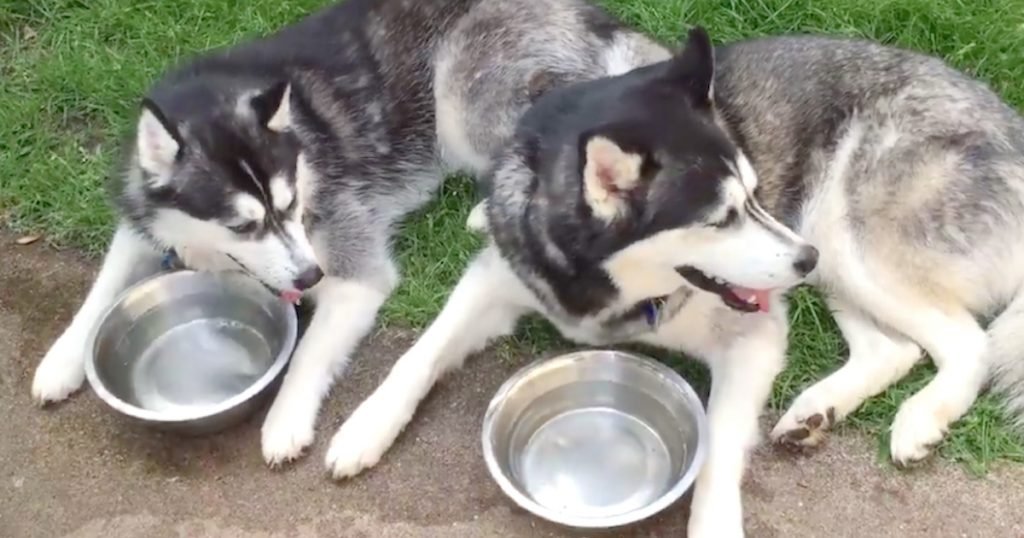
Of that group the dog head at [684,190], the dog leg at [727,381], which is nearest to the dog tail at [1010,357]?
the dog leg at [727,381]

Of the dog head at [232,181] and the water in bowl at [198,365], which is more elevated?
the dog head at [232,181]

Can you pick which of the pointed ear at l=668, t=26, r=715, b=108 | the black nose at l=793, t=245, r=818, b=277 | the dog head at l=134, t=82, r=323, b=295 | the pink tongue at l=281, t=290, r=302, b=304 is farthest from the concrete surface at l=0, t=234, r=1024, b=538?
the pointed ear at l=668, t=26, r=715, b=108

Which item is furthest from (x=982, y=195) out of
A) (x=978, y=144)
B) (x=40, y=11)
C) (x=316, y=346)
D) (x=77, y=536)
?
(x=40, y=11)

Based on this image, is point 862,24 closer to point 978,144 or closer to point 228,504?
point 978,144

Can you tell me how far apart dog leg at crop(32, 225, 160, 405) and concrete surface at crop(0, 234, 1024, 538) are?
0.07 meters

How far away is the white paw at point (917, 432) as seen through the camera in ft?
11.1

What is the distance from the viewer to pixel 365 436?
136 inches

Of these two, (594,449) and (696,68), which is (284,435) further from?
(696,68)

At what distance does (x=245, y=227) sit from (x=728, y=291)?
1367 mm

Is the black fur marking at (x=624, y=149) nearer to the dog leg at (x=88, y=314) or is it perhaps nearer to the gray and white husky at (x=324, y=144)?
the gray and white husky at (x=324, y=144)

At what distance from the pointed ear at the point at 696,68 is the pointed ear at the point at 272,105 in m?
1.16

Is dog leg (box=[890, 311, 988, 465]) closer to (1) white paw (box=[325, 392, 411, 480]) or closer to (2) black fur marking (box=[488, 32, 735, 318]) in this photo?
(2) black fur marking (box=[488, 32, 735, 318])

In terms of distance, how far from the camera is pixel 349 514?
11.2 ft

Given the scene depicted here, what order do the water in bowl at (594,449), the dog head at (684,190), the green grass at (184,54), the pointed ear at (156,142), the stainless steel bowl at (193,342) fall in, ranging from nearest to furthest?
1. the dog head at (684,190)
2. the pointed ear at (156,142)
3. the water in bowl at (594,449)
4. the stainless steel bowl at (193,342)
5. the green grass at (184,54)
